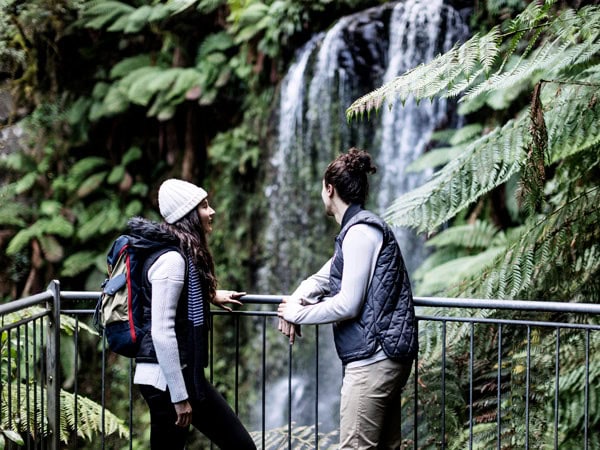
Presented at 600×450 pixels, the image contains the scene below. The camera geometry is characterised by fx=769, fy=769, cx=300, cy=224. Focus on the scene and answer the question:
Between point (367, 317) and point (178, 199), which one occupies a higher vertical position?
point (178, 199)

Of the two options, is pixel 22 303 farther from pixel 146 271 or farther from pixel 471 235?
pixel 471 235

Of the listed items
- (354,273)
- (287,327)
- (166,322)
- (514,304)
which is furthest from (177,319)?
(514,304)

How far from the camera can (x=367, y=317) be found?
3.29 meters

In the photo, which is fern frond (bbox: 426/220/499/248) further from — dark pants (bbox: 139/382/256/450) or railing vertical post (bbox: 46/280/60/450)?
dark pants (bbox: 139/382/256/450)

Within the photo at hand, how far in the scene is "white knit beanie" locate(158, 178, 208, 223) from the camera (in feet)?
11.6

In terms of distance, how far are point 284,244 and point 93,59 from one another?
4.82 metres

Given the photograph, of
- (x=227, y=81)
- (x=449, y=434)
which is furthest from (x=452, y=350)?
(x=227, y=81)

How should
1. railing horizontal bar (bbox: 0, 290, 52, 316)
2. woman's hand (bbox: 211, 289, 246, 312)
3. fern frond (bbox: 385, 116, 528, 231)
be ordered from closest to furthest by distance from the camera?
1. railing horizontal bar (bbox: 0, 290, 52, 316)
2. woman's hand (bbox: 211, 289, 246, 312)
3. fern frond (bbox: 385, 116, 528, 231)

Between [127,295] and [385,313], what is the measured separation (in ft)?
3.81

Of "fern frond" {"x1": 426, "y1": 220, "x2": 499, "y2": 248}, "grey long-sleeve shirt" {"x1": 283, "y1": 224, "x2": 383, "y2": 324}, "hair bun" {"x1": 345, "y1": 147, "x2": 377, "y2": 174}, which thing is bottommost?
"fern frond" {"x1": 426, "y1": 220, "x2": 499, "y2": 248}

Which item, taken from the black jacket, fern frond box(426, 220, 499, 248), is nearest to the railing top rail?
the black jacket

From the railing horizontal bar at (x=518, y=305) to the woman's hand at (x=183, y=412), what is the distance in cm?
125

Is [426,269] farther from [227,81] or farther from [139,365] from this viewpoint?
[139,365]

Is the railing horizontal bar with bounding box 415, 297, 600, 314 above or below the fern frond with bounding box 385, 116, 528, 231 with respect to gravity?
below
